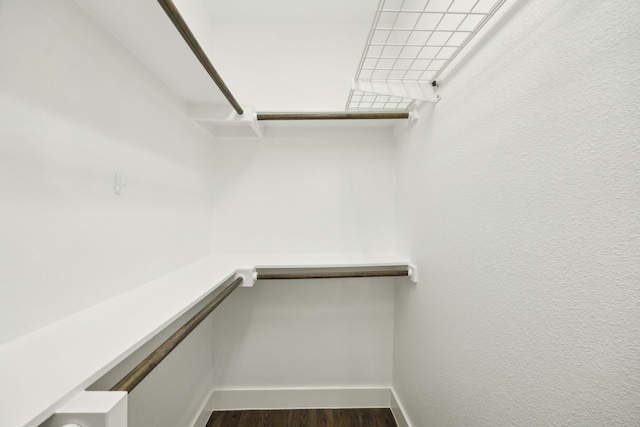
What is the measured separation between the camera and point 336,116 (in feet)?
4.26

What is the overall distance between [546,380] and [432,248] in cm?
59

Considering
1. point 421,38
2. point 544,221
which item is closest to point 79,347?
point 544,221

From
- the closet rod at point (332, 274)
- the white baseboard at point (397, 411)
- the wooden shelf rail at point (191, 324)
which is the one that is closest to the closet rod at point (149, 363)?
the wooden shelf rail at point (191, 324)

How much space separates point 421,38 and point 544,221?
108 cm

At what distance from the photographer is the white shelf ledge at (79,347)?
35 centimetres

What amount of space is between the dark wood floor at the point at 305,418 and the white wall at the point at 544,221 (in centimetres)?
76

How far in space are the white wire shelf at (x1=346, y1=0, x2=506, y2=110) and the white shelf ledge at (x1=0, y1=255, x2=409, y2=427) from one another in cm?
91

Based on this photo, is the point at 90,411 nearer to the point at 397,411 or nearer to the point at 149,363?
the point at 149,363

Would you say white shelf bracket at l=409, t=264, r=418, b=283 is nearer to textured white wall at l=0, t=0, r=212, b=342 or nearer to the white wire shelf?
the white wire shelf

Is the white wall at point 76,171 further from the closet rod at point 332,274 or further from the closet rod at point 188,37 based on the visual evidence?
the closet rod at point 332,274

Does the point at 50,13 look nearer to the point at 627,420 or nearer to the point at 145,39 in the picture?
the point at 145,39

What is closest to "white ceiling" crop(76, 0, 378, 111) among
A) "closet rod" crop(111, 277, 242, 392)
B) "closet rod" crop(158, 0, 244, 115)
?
"closet rod" crop(158, 0, 244, 115)

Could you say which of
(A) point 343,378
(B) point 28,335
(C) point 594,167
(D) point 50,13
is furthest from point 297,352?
(D) point 50,13

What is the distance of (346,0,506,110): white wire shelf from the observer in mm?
710
